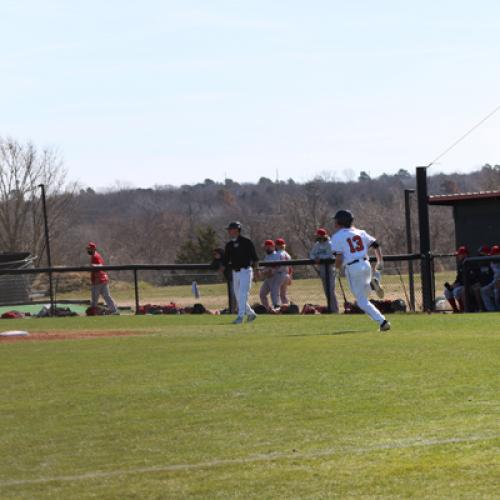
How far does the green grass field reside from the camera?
23.3 ft

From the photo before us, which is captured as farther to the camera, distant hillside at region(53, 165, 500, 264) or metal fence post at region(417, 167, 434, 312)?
distant hillside at region(53, 165, 500, 264)

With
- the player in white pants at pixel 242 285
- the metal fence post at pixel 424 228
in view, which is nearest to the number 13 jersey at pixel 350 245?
the player in white pants at pixel 242 285

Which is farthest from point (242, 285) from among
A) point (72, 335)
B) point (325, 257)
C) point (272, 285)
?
point (272, 285)

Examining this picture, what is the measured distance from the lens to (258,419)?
9406mm

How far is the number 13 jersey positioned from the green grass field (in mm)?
1633

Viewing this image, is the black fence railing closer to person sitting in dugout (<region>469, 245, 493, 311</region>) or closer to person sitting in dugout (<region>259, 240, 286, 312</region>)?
person sitting in dugout (<region>259, 240, 286, 312</region>)

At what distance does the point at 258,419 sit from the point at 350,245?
8892 millimetres

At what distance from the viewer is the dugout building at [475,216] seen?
2819 cm

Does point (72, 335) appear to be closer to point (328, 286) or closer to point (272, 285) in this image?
point (328, 286)

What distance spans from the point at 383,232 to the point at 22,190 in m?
22.2

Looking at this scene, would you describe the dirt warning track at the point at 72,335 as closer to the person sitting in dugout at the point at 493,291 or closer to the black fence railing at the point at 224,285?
the black fence railing at the point at 224,285

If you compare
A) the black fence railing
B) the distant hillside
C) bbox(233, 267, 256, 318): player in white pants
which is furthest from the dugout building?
the distant hillside

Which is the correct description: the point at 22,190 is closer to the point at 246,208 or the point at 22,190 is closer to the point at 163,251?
the point at 163,251

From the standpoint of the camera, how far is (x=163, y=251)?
104438 mm
